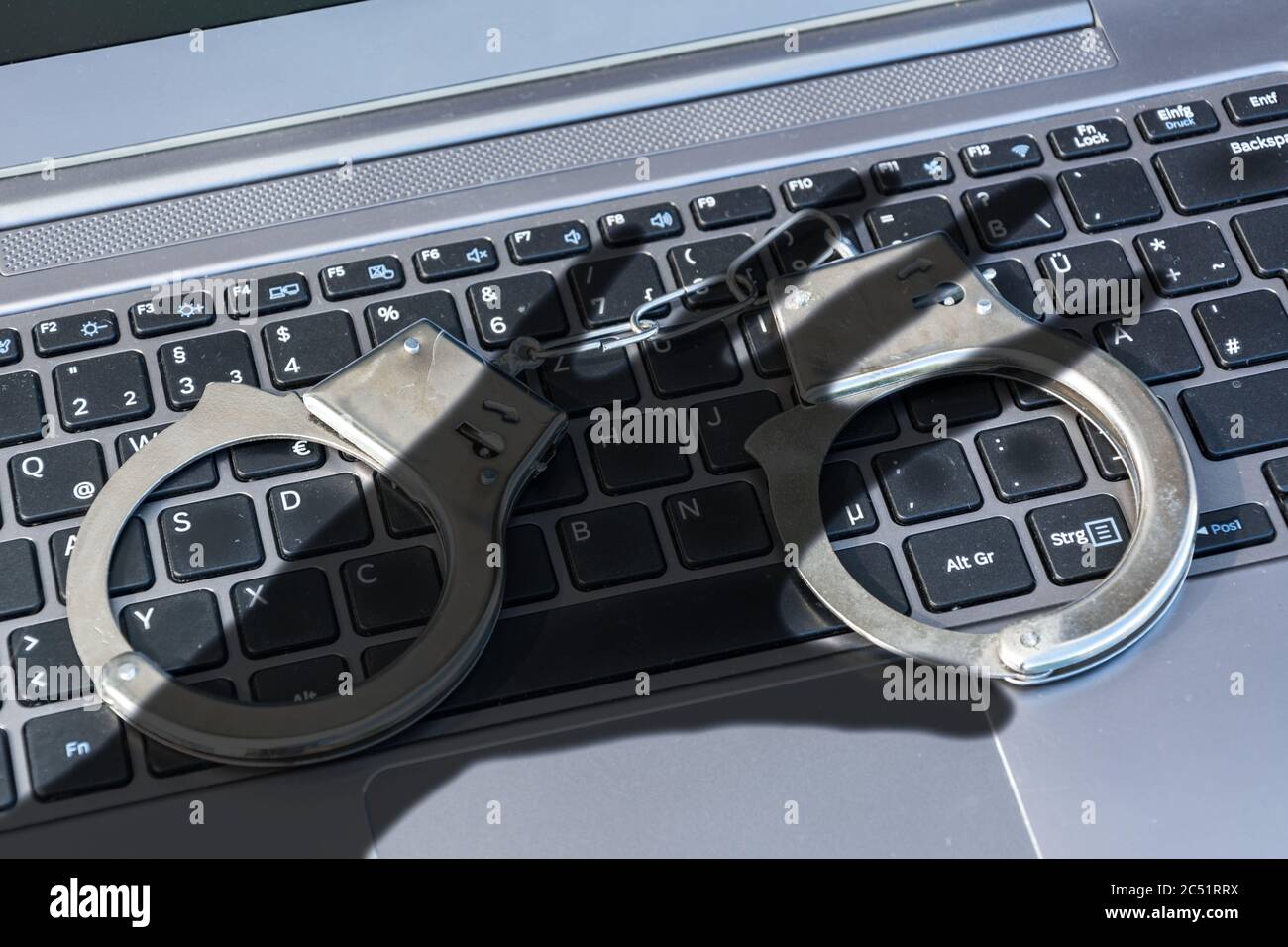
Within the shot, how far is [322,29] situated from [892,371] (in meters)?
0.48

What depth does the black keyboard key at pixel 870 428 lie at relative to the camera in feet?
2.65

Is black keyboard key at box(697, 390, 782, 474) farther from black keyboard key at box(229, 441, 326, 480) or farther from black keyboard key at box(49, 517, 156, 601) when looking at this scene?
black keyboard key at box(49, 517, 156, 601)

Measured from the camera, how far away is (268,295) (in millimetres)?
840

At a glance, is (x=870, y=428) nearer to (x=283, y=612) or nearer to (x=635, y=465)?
(x=635, y=465)

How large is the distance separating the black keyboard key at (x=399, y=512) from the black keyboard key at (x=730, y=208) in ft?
0.93

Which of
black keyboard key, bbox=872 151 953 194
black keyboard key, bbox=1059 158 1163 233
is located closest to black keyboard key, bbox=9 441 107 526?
black keyboard key, bbox=872 151 953 194

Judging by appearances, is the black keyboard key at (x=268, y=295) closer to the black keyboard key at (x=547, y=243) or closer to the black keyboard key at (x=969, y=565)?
the black keyboard key at (x=547, y=243)

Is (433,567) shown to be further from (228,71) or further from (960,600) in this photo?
(228,71)

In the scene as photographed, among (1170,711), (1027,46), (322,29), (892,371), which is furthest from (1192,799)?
(322,29)

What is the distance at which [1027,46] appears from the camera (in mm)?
968

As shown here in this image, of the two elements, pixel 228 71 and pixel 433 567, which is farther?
pixel 228 71
